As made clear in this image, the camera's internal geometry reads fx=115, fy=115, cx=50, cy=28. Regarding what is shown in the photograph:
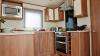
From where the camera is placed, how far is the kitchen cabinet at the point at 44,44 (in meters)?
2.20

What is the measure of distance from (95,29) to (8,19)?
272cm

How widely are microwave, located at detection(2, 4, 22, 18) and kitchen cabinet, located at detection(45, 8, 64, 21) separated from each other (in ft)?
4.05

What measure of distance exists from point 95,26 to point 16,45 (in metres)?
2.29

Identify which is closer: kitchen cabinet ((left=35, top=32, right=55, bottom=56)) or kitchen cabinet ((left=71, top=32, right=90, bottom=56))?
kitchen cabinet ((left=35, top=32, right=55, bottom=56))

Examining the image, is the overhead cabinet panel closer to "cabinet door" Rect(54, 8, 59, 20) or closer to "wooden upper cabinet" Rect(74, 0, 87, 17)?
"wooden upper cabinet" Rect(74, 0, 87, 17)

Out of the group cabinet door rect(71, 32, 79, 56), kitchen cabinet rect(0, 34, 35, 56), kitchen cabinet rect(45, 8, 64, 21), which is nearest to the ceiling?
kitchen cabinet rect(45, 8, 64, 21)

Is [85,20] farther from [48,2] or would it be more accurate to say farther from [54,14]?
[48,2]

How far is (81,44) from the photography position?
329 cm

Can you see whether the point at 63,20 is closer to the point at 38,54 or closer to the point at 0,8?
the point at 0,8

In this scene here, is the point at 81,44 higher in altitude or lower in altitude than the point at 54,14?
lower

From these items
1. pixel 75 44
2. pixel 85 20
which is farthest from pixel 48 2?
pixel 75 44

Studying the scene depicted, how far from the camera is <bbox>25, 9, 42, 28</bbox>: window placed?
422 centimetres

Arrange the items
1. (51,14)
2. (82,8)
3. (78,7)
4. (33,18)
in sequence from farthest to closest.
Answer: (51,14) < (33,18) < (78,7) < (82,8)

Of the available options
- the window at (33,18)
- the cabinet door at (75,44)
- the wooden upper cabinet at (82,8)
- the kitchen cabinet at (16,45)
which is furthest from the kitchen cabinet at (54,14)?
the kitchen cabinet at (16,45)
